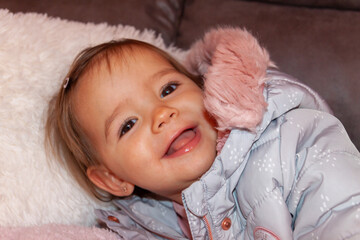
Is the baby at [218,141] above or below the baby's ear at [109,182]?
above

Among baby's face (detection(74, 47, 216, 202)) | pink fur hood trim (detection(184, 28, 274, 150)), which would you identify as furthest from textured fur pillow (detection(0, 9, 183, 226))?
pink fur hood trim (detection(184, 28, 274, 150))

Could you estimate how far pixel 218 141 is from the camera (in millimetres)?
1123

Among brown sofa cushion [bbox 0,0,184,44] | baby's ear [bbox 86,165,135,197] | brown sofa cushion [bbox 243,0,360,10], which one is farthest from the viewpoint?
brown sofa cushion [bbox 0,0,184,44]

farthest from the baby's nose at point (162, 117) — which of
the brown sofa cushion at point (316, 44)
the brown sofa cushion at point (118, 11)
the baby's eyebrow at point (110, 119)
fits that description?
the brown sofa cushion at point (118, 11)

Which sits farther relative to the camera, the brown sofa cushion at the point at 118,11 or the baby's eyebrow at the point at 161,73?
the brown sofa cushion at the point at 118,11

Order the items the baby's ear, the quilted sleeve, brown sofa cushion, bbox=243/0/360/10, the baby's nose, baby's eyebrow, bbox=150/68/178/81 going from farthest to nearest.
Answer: brown sofa cushion, bbox=243/0/360/10 < the baby's ear < baby's eyebrow, bbox=150/68/178/81 < the baby's nose < the quilted sleeve

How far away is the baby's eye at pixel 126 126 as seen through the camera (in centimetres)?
118

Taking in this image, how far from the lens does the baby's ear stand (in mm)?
1347

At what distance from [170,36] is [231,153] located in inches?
31.6

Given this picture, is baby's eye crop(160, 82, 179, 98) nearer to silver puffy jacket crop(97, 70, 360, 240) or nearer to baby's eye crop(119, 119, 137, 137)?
baby's eye crop(119, 119, 137, 137)

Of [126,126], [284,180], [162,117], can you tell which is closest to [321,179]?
[284,180]

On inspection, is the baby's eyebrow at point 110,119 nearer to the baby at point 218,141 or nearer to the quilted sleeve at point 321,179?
the baby at point 218,141

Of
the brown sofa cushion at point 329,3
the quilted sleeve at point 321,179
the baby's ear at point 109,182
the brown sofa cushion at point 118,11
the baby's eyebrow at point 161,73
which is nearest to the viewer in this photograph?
the quilted sleeve at point 321,179

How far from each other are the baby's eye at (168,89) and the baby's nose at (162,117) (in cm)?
9
